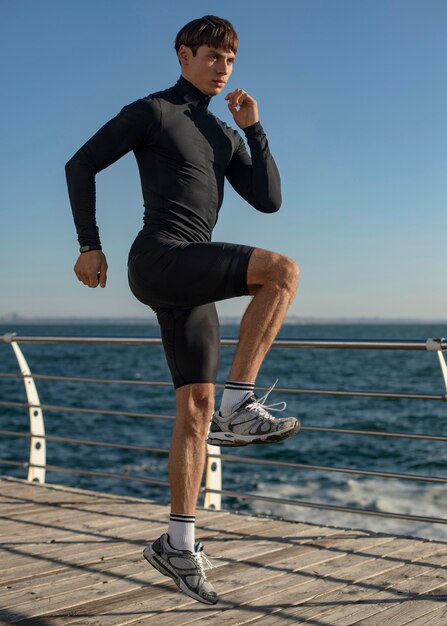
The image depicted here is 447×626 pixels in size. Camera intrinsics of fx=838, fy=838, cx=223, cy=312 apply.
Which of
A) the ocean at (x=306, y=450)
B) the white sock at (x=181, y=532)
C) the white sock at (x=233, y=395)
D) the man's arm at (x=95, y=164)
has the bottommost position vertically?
the ocean at (x=306, y=450)

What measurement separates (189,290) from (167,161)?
16.8 inches

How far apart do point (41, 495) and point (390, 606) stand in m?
2.70

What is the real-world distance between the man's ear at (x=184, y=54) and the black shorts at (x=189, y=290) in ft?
1.93

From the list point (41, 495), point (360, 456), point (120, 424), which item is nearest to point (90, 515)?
point (41, 495)

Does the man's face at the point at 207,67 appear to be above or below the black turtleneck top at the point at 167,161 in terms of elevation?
above

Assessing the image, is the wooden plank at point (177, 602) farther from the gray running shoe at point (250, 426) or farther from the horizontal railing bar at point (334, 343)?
the horizontal railing bar at point (334, 343)

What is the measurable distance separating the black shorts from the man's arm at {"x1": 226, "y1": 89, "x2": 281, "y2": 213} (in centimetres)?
35

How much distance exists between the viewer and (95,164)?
2561 mm

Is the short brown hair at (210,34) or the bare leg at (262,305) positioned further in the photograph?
the short brown hair at (210,34)

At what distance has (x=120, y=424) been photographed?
79.8 ft

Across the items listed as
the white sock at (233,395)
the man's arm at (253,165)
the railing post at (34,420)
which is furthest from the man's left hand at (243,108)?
the railing post at (34,420)

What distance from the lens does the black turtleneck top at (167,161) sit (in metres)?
2.54

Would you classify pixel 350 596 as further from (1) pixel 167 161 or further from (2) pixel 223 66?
(2) pixel 223 66

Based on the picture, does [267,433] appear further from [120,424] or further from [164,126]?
[120,424]
